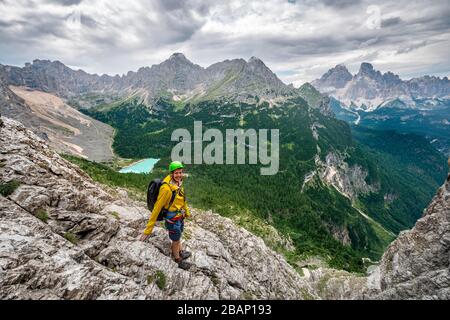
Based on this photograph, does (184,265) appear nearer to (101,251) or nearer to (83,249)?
(101,251)

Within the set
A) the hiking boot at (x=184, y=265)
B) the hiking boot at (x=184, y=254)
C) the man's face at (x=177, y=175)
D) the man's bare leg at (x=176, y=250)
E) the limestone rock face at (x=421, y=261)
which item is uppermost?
the man's face at (x=177, y=175)

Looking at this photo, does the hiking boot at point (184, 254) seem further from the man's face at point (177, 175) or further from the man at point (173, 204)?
the man's face at point (177, 175)

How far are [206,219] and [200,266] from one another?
34.9 ft

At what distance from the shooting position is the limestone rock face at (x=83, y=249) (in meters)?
11.7

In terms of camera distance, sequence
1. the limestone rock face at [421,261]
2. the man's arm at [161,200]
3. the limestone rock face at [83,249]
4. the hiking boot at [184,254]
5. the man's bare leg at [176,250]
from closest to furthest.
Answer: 1. the limestone rock face at [83,249]
2. the man's arm at [161,200]
3. the man's bare leg at [176,250]
4. the hiking boot at [184,254]
5. the limestone rock face at [421,261]

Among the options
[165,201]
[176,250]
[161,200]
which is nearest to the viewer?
[161,200]

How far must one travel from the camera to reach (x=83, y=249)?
14672mm

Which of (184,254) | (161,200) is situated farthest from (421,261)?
(161,200)

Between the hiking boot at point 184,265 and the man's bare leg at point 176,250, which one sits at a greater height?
the man's bare leg at point 176,250

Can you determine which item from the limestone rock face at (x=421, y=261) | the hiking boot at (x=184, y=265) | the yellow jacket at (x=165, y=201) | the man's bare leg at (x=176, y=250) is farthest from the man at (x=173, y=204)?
the limestone rock face at (x=421, y=261)

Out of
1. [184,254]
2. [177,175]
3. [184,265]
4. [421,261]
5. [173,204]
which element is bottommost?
[421,261]

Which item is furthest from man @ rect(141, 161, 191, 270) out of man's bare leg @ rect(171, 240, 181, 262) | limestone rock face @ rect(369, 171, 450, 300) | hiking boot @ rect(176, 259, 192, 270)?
limestone rock face @ rect(369, 171, 450, 300)

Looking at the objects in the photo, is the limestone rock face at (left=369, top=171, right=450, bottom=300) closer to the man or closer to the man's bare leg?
the man's bare leg

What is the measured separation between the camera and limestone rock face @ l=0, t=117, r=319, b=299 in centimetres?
1170
